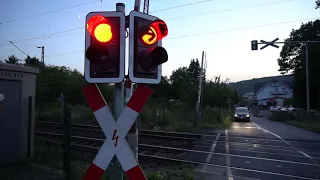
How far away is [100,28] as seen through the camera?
3.06 m

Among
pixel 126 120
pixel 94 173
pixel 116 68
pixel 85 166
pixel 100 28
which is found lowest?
pixel 85 166

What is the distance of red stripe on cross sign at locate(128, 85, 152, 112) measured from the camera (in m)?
3.03

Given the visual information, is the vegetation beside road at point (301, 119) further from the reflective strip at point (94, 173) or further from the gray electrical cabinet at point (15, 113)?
the reflective strip at point (94, 173)

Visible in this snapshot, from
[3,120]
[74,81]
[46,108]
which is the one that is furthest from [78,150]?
[74,81]

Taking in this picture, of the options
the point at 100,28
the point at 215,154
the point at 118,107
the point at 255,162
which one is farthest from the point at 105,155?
the point at 215,154

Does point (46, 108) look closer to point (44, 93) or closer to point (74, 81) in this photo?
point (44, 93)

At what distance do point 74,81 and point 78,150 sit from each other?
3531 centimetres

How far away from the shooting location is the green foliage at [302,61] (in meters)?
49.0

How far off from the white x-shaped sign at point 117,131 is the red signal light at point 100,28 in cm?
49

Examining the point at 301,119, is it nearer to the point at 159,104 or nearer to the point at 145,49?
the point at 159,104

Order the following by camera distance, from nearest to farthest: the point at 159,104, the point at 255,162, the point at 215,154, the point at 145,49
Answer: the point at 145,49 < the point at 255,162 < the point at 215,154 < the point at 159,104

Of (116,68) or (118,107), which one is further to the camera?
(118,107)

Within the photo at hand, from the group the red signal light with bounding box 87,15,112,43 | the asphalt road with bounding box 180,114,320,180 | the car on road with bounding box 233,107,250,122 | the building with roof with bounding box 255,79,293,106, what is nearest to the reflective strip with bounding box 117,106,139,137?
the red signal light with bounding box 87,15,112,43

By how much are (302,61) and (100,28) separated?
54.8 meters
